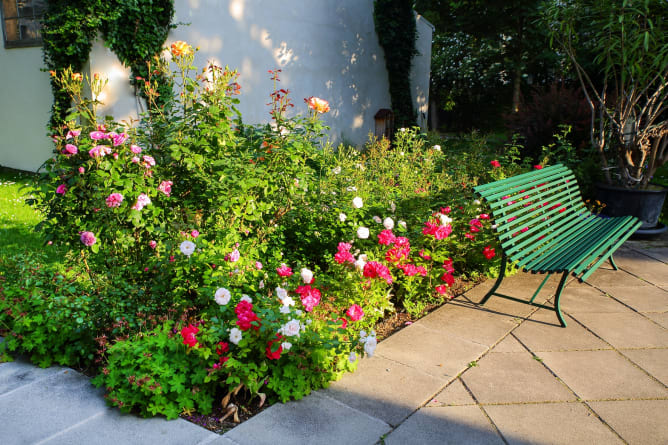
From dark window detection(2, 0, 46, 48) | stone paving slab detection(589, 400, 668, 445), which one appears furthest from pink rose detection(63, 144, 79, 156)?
dark window detection(2, 0, 46, 48)

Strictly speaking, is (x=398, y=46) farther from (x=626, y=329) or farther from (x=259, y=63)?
→ (x=626, y=329)

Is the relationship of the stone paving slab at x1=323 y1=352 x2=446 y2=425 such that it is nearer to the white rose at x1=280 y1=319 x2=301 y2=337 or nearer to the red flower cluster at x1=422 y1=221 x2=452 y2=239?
the white rose at x1=280 y1=319 x2=301 y2=337

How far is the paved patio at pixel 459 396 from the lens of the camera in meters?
2.04

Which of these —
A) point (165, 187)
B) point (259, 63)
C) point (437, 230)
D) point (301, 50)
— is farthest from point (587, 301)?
point (301, 50)

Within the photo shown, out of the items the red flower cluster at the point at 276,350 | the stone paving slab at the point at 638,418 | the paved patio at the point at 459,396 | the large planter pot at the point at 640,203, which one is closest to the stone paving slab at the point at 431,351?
the paved patio at the point at 459,396

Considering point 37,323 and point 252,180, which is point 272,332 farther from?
point 37,323

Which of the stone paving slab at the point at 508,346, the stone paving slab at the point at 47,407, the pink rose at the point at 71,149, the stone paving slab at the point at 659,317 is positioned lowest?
the stone paving slab at the point at 659,317

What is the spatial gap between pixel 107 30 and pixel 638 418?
25.2 feet

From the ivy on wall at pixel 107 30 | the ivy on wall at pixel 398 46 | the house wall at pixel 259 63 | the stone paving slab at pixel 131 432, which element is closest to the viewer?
the stone paving slab at pixel 131 432

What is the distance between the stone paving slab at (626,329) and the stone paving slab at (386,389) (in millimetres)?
1384

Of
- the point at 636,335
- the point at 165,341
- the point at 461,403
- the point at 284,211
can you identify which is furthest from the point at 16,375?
the point at 636,335

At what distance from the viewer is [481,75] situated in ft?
61.2

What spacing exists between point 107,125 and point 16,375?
1.47 m

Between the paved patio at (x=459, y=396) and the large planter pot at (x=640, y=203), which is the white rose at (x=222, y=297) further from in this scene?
the large planter pot at (x=640, y=203)
